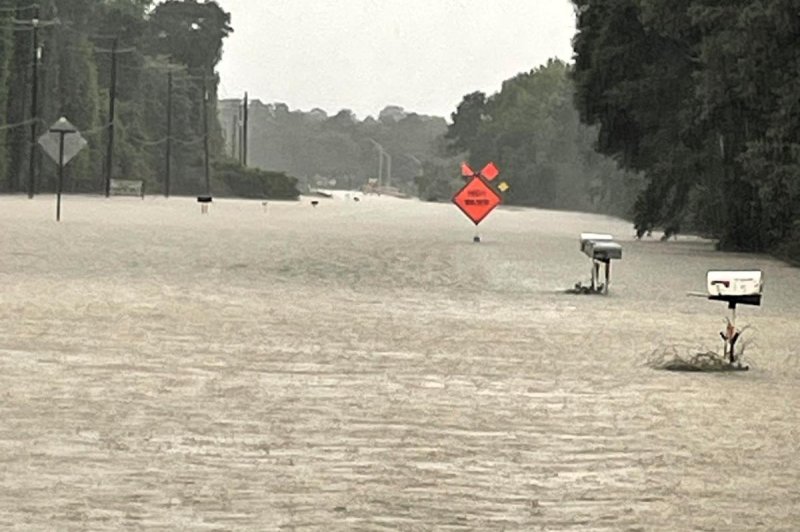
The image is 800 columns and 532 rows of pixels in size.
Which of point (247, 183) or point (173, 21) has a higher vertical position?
point (173, 21)

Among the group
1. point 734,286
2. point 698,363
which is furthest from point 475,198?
point 734,286

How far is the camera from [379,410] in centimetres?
1340

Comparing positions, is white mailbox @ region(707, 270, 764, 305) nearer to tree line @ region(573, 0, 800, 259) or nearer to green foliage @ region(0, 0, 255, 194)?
tree line @ region(573, 0, 800, 259)

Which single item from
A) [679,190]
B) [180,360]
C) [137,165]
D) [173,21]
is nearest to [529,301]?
[180,360]

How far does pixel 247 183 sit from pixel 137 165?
17.7 m

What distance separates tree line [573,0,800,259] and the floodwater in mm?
19912

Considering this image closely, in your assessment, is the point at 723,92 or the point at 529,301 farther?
→ the point at 723,92

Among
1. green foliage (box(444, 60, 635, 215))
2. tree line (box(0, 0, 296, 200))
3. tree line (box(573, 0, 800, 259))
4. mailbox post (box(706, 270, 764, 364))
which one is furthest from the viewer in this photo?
green foliage (box(444, 60, 635, 215))

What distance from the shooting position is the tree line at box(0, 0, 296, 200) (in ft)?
407

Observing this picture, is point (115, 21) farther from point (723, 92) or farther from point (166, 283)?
point (166, 283)

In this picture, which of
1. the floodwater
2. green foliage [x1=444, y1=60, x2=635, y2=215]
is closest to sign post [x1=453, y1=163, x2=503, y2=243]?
the floodwater

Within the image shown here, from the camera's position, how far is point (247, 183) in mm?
167125

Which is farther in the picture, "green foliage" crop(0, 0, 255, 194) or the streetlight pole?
"green foliage" crop(0, 0, 255, 194)

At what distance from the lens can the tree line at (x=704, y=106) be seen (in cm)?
4859
